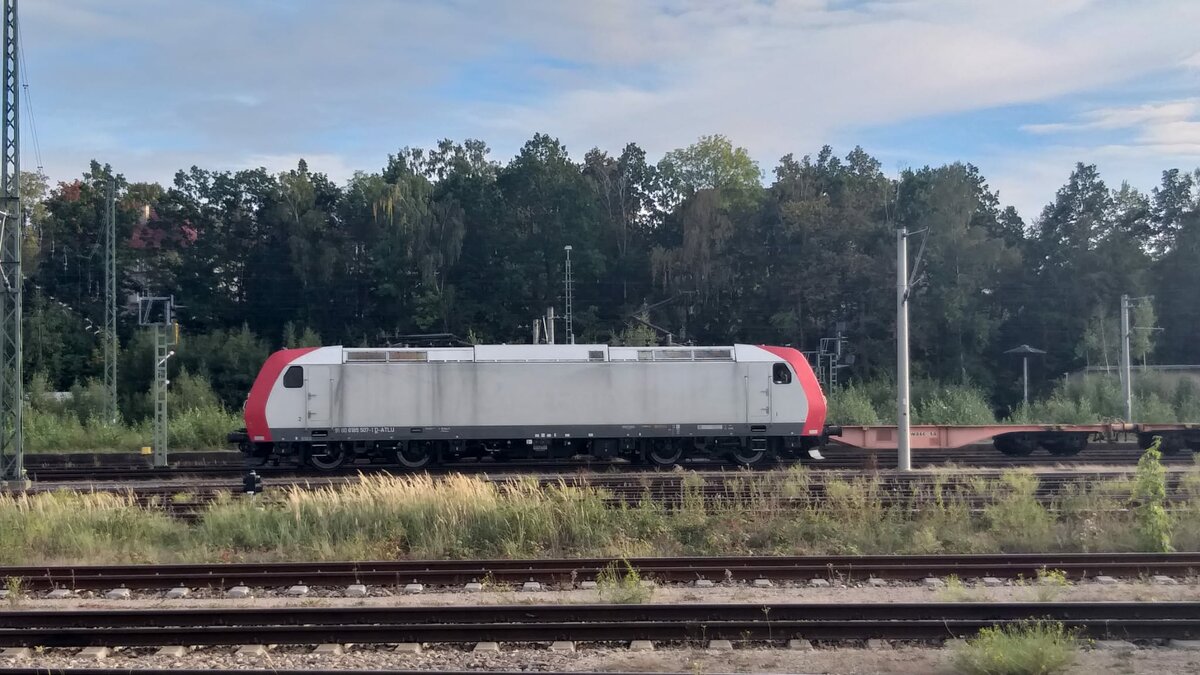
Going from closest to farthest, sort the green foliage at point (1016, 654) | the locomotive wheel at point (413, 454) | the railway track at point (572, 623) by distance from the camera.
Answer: the green foliage at point (1016, 654) < the railway track at point (572, 623) < the locomotive wheel at point (413, 454)

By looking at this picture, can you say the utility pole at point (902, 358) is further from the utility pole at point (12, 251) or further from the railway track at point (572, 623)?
the utility pole at point (12, 251)

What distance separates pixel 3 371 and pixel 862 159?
1675 inches

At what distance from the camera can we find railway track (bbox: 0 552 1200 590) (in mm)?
10984

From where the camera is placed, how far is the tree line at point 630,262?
44219mm

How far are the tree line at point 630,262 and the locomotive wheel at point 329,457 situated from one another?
20.7m

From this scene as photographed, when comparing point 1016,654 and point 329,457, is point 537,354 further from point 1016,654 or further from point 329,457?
point 1016,654

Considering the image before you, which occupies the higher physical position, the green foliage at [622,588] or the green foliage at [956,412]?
the green foliage at [956,412]

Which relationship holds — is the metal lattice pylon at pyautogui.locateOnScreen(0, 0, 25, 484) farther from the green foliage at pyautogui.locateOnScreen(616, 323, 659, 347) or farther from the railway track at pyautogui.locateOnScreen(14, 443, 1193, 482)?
the green foliage at pyautogui.locateOnScreen(616, 323, 659, 347)

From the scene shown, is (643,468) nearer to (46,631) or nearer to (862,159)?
(46,631)

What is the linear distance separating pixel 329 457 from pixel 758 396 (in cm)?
1005

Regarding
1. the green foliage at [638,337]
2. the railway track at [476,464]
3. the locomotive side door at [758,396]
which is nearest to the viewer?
the railway track at [476,464]

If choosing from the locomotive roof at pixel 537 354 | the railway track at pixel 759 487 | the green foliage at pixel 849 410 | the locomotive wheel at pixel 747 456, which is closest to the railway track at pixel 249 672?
the railway track at pixel 759 487

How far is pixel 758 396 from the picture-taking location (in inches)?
874

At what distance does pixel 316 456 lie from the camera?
879 inches
